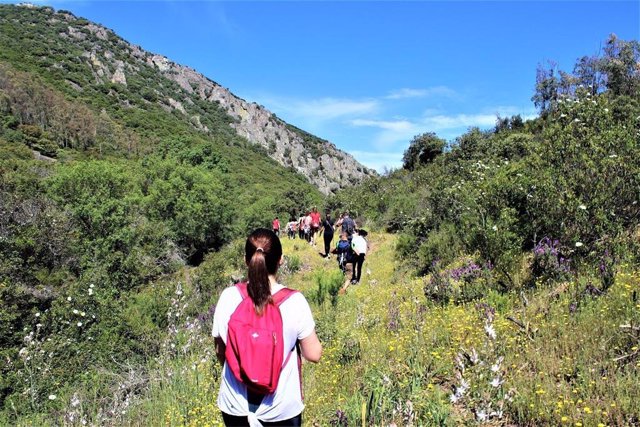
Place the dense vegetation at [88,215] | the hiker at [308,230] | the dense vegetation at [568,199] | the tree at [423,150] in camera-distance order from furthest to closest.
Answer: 1. the tree at [423,150]
2. the hiker at [308,230]
3. the dense vegetation at [88,215]
4. the dense vegetation at [568,199]

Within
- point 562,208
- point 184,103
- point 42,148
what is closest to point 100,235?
point 562,208

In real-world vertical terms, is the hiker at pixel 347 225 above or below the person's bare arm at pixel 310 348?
above

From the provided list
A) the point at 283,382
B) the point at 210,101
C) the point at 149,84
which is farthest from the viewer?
the point at 210,101

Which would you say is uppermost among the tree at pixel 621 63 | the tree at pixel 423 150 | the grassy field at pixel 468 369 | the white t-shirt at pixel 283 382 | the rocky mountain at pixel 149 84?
the rocky mountain at pixel 149 84

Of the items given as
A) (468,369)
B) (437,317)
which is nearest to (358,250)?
(437,317)

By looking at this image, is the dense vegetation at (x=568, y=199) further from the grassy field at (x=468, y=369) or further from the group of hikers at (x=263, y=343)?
the group of hikers at (x=263, y=343)

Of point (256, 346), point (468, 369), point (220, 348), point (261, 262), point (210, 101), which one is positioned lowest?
point (468, 369)

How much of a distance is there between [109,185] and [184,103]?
108534 mm

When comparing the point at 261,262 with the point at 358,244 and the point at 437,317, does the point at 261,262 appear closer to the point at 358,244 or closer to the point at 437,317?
the point at 437,317

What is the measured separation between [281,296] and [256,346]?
283mm

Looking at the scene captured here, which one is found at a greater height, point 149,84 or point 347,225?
point 149,84

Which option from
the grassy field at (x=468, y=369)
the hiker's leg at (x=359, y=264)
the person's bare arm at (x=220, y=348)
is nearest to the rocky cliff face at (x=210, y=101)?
the hiker's leg at (x=359, y=264)

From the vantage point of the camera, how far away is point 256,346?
205cm

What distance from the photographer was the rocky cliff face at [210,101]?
117 m
